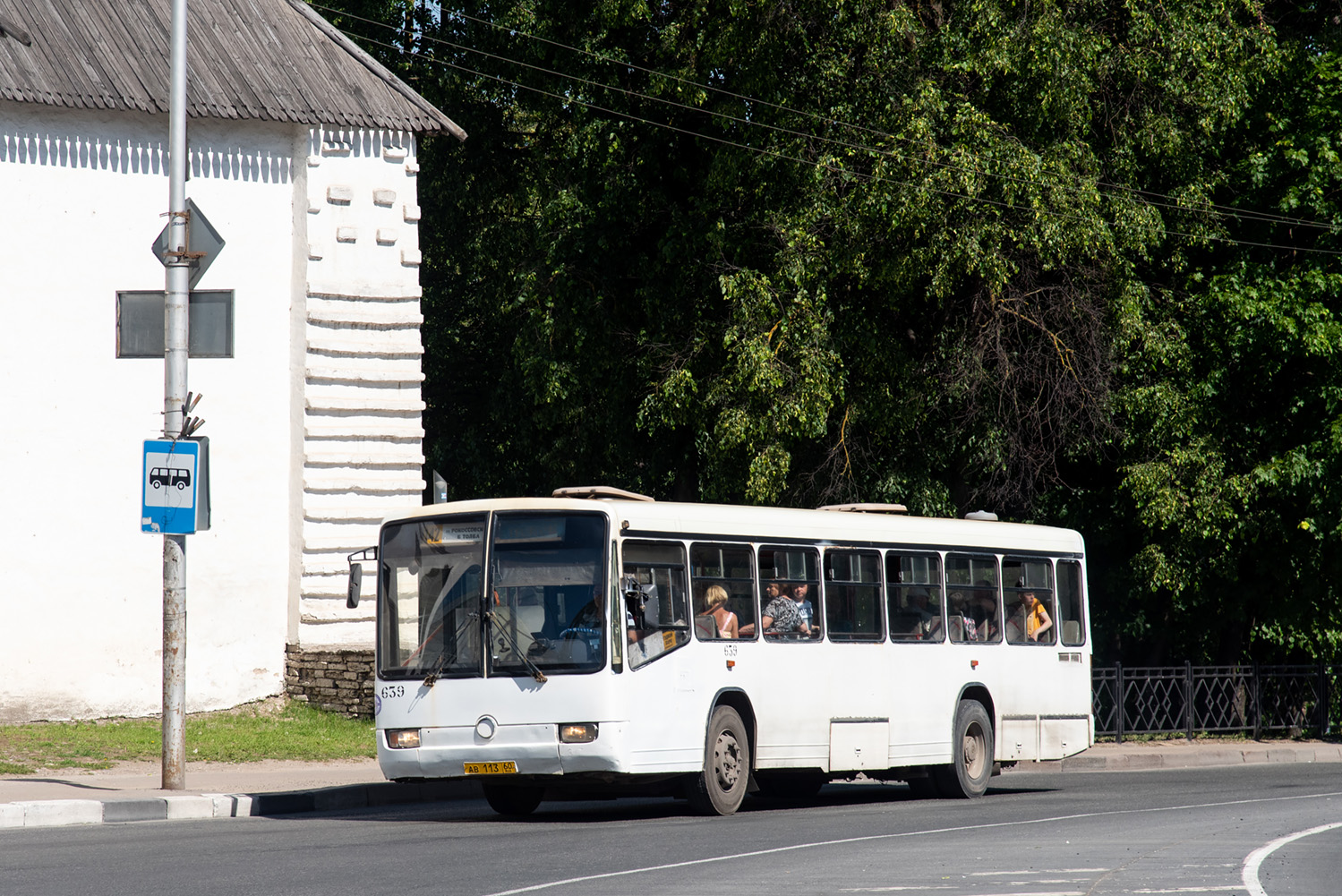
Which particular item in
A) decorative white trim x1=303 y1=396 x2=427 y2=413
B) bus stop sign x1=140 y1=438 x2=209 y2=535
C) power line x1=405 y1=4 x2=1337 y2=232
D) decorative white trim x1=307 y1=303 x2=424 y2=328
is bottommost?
bus stop sign x1=140 y1=438 x2=209 y2=535

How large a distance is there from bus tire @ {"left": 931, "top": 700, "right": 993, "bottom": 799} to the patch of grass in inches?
260

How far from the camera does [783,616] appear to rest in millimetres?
15367

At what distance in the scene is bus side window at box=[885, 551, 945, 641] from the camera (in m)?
16.7

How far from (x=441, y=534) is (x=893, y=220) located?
10119mm

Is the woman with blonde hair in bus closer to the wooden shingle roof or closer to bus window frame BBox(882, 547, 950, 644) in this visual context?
bus window frame BBox(882, 547, 950, 644)

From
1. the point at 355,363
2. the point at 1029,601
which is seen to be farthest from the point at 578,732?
the point at 355,363

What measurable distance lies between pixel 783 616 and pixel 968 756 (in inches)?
143

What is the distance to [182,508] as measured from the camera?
1530 centimetres

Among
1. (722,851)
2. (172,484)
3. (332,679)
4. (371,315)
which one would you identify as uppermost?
(371,315)

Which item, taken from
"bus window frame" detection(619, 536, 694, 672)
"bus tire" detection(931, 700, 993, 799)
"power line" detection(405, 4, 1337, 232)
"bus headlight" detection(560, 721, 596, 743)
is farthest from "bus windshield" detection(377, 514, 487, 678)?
"power line" detection(405, 4, 1337, 232)

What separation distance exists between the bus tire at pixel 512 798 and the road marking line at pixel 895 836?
3439 millimetres

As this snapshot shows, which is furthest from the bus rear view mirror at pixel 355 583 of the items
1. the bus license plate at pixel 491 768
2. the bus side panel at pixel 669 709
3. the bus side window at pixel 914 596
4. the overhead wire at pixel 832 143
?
the overhead wire at pixel 832 143

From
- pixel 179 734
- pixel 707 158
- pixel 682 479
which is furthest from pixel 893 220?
pixel 179 734

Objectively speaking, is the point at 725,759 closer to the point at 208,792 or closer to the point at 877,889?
the point at 208,792
